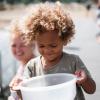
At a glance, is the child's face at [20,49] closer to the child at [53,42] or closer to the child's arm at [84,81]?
the child at [53,42]

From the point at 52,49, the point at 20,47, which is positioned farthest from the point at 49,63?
the point at 20,47

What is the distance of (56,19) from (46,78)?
382mm

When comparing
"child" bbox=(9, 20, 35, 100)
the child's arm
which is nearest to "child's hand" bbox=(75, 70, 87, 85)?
the child's arm

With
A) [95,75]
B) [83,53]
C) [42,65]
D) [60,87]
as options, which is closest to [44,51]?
[42,65]

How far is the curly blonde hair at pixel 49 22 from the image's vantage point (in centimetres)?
323

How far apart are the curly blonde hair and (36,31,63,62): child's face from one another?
0.11 feet

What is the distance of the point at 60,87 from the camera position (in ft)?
9.62

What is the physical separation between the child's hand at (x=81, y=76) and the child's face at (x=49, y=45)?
0.68 feet

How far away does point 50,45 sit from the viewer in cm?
320

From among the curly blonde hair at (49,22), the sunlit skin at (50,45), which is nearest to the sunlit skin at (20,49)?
the curly blonde hair at (49,22)

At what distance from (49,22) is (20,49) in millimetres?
1163

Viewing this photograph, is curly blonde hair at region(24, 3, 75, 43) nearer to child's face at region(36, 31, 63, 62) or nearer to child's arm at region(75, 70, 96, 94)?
child's face at region(36, 31, 63, 62)

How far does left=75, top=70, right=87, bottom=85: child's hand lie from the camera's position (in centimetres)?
304

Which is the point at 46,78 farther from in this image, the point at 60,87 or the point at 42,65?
the point at 60,87
